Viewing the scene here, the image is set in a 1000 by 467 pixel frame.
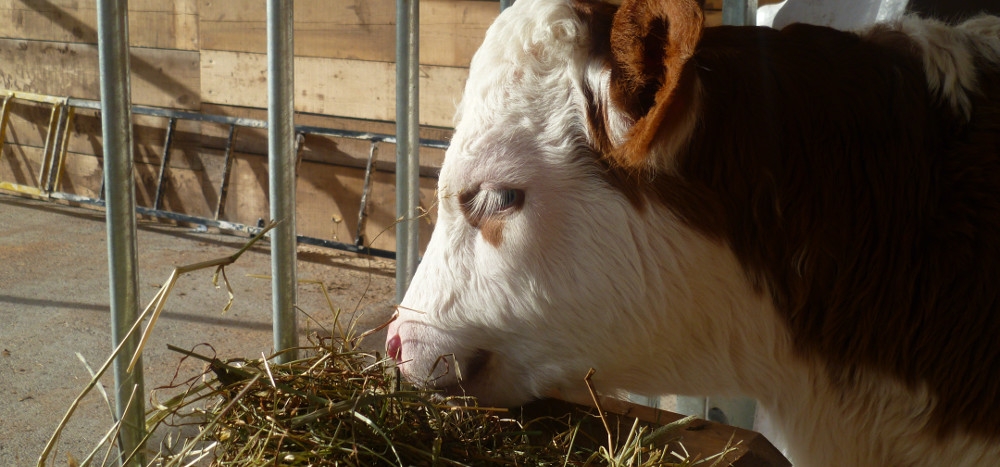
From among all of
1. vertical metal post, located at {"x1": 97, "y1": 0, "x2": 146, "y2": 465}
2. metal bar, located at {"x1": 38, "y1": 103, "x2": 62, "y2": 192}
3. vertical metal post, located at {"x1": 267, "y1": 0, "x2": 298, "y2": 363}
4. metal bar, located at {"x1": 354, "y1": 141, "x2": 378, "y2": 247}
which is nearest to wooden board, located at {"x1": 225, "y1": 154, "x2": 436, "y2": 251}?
metal bar, located at {"x1": 354, "y1": 141, "x2": 378, "y2": 247}

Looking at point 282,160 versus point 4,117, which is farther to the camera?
point 4,117

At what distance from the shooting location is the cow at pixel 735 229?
55.5 inches

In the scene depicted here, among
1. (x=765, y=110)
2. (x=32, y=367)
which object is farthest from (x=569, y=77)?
(x=32, y=367)

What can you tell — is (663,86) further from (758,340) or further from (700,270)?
(758,340)

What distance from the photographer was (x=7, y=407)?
10.8ft

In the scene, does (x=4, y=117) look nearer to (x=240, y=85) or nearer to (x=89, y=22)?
(x=89, y=22)

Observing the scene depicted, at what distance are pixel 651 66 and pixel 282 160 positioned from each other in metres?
0.70

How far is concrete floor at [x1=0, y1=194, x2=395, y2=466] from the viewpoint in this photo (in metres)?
3.31

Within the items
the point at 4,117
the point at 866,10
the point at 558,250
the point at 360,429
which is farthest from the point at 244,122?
the point at 360,429

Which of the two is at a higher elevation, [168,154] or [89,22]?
[89,22]

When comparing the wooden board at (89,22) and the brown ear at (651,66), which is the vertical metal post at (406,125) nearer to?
the brown ear at (651,66)

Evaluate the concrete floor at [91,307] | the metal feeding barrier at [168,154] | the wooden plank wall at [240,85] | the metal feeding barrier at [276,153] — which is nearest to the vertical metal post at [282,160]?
the metal feeding barrier at [276,153]

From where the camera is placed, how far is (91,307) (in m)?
4.57

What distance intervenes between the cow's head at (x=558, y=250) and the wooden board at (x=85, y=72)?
18.1 ft
